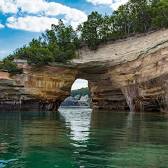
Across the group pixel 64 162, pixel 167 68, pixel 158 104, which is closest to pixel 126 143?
pixel 64 162

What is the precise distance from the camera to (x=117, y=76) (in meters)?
52.8

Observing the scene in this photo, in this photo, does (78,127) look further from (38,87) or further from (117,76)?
(38,87)

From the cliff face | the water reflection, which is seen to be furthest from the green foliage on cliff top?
the water reflection

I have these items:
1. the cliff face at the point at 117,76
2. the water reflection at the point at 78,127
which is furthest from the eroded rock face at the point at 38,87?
the water reflection at the point at 78,127

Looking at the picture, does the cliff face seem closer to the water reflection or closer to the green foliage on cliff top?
the green foliage on cliff top

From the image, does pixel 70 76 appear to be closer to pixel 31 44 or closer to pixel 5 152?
pixel 31 44

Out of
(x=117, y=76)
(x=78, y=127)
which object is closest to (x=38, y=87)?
(x=117, y=76)

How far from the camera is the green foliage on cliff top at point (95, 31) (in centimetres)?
5197

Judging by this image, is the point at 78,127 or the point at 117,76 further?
the point at 117,76

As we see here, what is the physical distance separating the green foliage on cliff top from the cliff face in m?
1.66

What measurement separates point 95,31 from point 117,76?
9724 millimetres

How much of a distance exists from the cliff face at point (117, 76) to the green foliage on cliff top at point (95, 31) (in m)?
1.66

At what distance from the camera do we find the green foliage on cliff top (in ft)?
171

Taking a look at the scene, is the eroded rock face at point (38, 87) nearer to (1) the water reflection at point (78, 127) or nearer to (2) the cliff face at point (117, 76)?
(2) the cliff face at point (117, 76)
